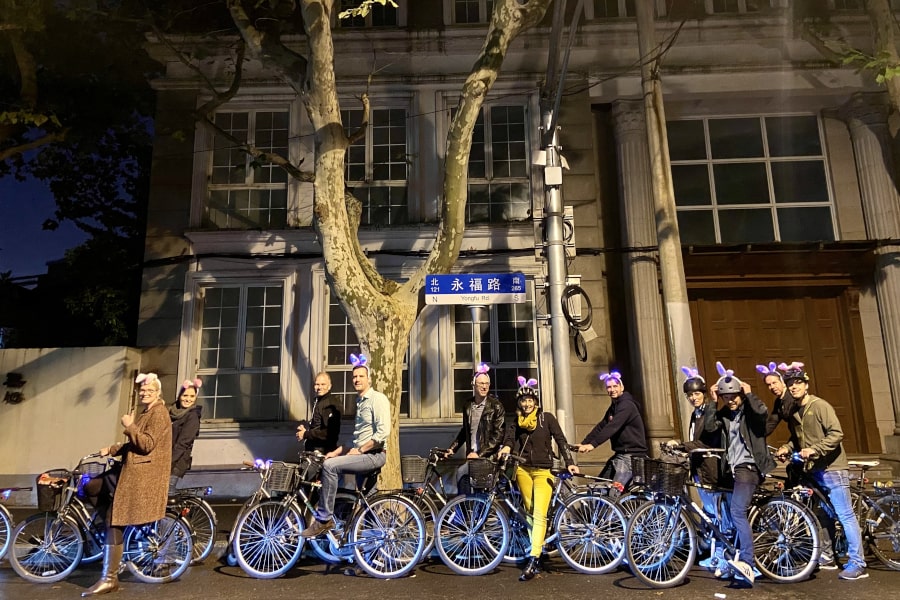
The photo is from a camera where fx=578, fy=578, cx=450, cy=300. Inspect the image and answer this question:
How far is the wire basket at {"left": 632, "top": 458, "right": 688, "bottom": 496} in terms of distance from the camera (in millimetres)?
5340

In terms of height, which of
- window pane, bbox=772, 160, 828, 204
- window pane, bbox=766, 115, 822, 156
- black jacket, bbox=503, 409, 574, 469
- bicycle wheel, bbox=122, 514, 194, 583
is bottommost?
bicycle wheel, bbox=122, 514, 194, 583

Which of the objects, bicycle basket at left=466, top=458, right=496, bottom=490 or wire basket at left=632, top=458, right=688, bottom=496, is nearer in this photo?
wire basket at left=632, top=458, right=688, bottom=496

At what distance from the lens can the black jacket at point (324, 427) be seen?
21.5 ft

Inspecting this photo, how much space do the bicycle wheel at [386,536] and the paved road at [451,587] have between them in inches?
6.9

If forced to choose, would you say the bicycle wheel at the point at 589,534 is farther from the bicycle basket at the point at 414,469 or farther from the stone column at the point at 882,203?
the stone column at the point at 882,203

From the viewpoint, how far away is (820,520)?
19.3 feet

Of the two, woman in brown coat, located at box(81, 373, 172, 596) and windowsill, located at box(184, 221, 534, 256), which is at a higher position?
windowsill, located at box(184, 221, 534, 256)

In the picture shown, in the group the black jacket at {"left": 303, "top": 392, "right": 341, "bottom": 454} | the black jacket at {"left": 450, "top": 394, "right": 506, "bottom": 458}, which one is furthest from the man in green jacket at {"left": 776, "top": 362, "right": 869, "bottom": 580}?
the black jacket at {"left": 303, "top": 392, "right": 341, "bottom": 454}

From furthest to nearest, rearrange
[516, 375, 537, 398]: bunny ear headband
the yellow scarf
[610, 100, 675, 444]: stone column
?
[610, 100, 675, 444]: stone column → [516, 375, 537, 398]: bunny ear headband → the yellow scarf

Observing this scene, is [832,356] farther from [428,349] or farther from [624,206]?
[428,349]

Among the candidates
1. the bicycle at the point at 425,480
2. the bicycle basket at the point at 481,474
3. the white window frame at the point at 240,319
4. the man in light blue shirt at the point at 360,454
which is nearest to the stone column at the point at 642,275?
the bicycle at the point at 425,480

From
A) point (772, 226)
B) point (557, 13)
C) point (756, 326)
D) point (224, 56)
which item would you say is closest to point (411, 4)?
point (224, 56)

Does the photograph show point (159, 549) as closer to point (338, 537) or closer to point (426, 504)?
point (338, 537)

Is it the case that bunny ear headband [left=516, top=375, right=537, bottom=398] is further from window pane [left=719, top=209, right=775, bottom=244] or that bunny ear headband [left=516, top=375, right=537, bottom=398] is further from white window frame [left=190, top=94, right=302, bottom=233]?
window pane [left=719, top=209, right=775, bottom=244]
